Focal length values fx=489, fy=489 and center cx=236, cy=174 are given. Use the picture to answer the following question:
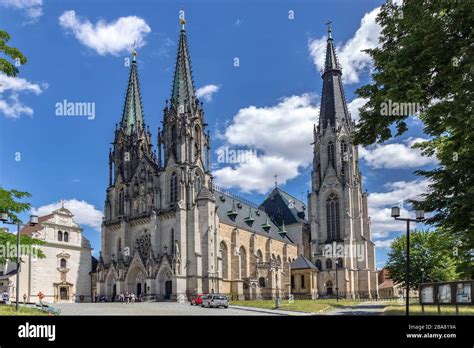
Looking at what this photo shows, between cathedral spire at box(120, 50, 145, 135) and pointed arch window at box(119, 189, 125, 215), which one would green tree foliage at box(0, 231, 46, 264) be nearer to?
pointed arch window at box(119, 189, 125, 215)

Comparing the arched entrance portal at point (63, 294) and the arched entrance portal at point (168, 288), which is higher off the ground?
the arched entrance portal at point (168, 288)

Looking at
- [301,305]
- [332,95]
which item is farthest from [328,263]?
[301,305]

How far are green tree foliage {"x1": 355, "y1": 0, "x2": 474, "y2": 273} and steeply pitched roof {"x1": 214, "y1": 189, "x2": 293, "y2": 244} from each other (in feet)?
158

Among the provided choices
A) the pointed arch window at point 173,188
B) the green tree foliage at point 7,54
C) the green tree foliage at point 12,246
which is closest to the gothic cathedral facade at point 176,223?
the pointed arch window at point 173,188

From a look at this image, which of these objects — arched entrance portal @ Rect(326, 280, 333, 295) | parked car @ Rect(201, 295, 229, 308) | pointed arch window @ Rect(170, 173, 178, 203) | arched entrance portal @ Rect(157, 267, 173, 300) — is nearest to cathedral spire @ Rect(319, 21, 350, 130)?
arched entrance portal @ Rect(326, 280, 333, 295)

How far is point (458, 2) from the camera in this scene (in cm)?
1356

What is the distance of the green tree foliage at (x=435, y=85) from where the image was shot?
13.9 m

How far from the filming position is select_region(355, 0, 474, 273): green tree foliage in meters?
13.9

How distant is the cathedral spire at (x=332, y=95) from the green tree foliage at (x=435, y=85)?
216ft

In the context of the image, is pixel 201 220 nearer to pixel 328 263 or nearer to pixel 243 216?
pixel 243 216

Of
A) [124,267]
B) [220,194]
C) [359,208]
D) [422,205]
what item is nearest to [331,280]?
[359,208]

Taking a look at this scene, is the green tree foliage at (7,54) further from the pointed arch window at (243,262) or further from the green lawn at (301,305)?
the pointed arch window at (243,262)

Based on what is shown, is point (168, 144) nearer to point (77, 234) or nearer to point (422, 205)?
point (77, 234)
